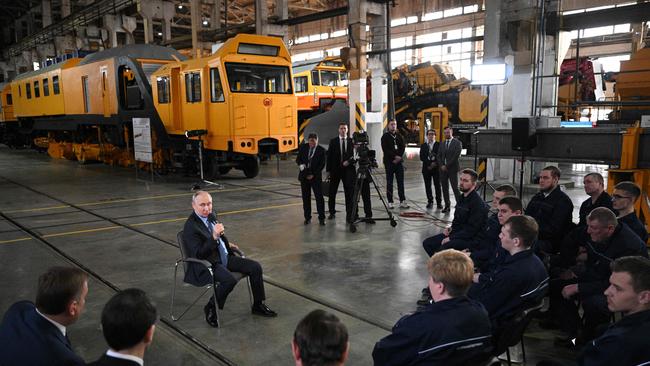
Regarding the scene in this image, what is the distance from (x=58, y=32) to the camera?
2777cm

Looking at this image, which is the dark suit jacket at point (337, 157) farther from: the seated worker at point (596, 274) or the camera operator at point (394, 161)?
the seated worker at point (596, 274)

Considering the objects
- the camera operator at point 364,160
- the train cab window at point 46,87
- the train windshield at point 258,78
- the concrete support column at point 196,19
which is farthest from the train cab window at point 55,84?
the camera operator at point 364,160

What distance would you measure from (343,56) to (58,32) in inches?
805

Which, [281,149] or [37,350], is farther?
[281,149]

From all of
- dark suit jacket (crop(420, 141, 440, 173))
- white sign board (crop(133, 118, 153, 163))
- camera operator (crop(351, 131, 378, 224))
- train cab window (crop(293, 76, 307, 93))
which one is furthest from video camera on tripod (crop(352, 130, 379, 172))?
train cab window (crop(293, 76, 307, 93))

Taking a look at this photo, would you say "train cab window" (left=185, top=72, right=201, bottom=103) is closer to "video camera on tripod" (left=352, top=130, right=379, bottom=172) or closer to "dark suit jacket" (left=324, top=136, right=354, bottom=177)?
"dark suit jacket" (left=324, top=136, right=354, bottom=177)

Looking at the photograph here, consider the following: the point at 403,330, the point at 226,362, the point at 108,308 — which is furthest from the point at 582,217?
the point at 108,308

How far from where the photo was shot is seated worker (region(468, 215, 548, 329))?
10.7ft

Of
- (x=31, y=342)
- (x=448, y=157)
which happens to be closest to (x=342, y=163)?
(x=448, y=157)

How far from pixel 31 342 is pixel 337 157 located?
668 centimetres

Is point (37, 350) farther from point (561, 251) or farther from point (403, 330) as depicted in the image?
point (561, 251)

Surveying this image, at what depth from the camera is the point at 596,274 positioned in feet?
13.1

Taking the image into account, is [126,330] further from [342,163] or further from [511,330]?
[342,163]

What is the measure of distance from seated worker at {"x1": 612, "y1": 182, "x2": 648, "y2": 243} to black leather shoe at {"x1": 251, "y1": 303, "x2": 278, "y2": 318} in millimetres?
3351
